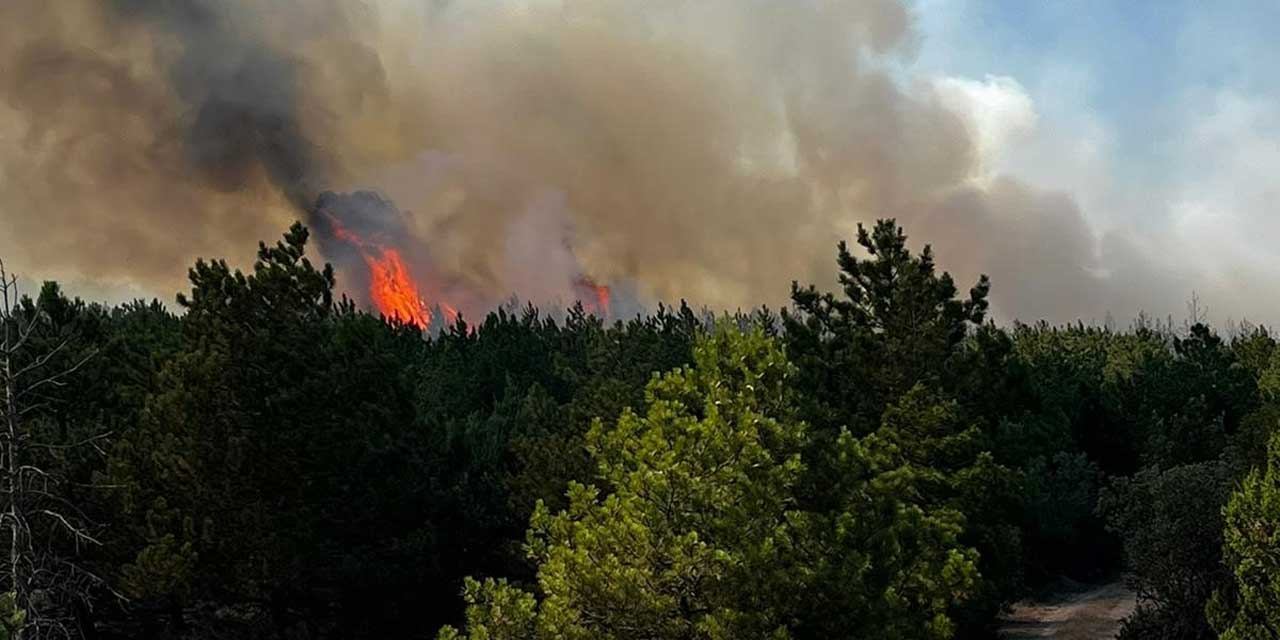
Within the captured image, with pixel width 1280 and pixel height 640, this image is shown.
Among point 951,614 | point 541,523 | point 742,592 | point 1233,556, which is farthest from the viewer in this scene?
point 951,614

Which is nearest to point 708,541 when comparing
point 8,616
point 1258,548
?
point 8,616

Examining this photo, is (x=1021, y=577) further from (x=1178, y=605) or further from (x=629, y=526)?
(x=629, y=526)

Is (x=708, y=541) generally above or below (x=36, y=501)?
below

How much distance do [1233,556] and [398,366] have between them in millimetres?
22449

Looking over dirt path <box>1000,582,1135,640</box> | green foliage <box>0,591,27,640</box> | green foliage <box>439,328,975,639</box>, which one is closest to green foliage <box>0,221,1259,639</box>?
green foliage <box>439,328,975,639</box>

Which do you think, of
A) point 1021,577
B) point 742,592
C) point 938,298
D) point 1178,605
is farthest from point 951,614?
point 1021,577

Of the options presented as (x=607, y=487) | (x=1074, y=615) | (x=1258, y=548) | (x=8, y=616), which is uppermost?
(x=607, y=487)

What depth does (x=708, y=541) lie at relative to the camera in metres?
18.8

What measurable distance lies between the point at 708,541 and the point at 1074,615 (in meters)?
31.1

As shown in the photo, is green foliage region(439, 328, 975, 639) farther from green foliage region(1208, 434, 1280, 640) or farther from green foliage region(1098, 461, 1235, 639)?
green foliage region(1098, 461, 1235, 639)

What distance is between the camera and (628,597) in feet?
59.7

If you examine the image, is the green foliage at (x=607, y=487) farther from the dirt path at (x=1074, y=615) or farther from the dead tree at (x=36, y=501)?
the dirt path at (x=1074, y=615)

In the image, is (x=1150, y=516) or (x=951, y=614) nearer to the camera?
(x=951, y=614)

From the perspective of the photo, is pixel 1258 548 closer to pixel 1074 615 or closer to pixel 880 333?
pixel 880 333
